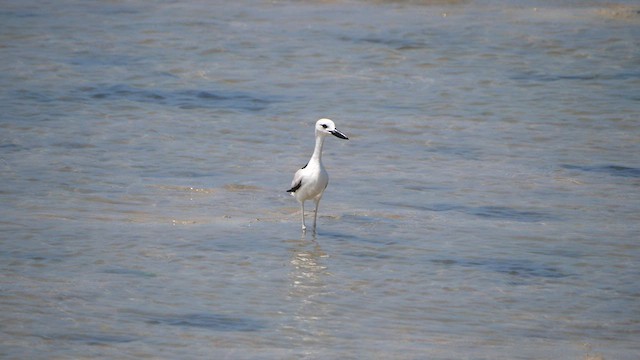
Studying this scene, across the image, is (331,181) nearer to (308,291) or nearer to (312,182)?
(312,182)

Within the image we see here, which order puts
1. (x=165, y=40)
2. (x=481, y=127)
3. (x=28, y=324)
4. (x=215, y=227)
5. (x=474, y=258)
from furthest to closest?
(x=165, y=40) → (x=481, y=127) → (x=215, y=227) → (x=474, y=258) → (x=28, y=324)

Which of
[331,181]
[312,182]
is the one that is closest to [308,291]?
[312,182]

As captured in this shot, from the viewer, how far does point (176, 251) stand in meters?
10.2

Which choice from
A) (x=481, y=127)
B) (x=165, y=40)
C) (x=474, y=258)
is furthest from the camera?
(x=165, y=40)

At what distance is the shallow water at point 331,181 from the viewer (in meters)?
8.55

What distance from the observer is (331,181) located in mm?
12922

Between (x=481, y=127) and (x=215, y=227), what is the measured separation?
5341 mm

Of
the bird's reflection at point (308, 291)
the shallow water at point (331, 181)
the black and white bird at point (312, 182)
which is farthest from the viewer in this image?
the black and white bird at point (312, 182)

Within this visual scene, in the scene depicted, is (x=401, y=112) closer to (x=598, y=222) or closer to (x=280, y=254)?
(x=598, y=222)

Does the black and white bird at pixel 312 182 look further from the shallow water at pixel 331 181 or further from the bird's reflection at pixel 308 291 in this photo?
the bird's reflection at pixel 308 291

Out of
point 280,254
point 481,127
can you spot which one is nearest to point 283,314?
point 280,254

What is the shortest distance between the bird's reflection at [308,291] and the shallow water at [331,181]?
25 millimetres

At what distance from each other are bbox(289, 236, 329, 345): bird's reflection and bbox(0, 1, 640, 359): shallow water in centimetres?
3

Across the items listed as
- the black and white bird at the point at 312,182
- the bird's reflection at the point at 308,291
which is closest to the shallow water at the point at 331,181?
the bird's reflection at the point at 308,291
